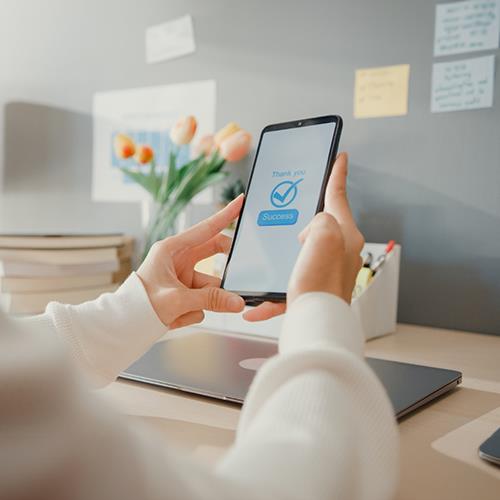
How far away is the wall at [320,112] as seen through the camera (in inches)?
38.2

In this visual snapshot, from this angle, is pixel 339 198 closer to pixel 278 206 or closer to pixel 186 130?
pixel 278 206

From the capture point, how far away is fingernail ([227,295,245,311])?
0.68m

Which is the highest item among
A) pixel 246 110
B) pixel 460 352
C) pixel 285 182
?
pixel 246 110

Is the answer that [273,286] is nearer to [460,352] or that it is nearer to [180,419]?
[180,419]

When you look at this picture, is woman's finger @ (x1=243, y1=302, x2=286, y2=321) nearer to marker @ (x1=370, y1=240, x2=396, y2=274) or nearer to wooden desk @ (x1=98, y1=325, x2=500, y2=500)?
wooden desk @ (x1=98, y1=325, x2=500, y2=500)

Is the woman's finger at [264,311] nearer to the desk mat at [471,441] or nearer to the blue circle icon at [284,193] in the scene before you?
the blue circle icon at [284,193]

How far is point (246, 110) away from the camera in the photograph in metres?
1.22

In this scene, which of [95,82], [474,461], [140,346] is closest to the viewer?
[474,461]

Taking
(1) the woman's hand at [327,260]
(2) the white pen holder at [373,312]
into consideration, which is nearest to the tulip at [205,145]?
(2) the white pen holder at [373,312]

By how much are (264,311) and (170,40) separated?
2.85 feet

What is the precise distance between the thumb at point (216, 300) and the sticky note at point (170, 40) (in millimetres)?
770

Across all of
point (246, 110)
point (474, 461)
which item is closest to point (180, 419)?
point (474, 461)

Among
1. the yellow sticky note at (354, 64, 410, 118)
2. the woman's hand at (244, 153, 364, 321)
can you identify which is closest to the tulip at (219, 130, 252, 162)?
→ the yellow sticky note at (354, 64, 410, 118)

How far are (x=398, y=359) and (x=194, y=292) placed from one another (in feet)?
0.91
